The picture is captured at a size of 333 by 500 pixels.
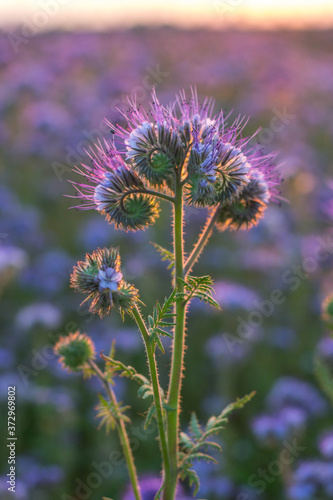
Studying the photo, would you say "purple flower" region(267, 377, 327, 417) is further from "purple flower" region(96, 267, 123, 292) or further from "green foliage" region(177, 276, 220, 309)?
"purple flower" region(96, 267, 123, 292)

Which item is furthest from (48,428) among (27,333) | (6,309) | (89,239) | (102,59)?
(102,59)

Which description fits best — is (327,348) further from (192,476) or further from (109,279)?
(109,279)

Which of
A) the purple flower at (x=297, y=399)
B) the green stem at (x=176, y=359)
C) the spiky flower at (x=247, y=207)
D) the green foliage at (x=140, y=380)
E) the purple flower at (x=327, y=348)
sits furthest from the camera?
the purple flower at (x=327, y=348)

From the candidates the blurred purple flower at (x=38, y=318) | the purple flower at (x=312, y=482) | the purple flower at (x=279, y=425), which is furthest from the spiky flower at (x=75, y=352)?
the blurred purple flower at (x=38, y=318)

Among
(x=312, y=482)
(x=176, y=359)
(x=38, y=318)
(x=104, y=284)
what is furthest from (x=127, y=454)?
(x=38, y=318)

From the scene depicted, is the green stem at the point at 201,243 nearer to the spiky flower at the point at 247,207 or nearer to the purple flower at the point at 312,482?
the spiky flower at the point at 247,207

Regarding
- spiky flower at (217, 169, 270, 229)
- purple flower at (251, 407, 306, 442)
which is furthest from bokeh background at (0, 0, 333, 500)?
spiky flower at (217, 169, 270, 229)
